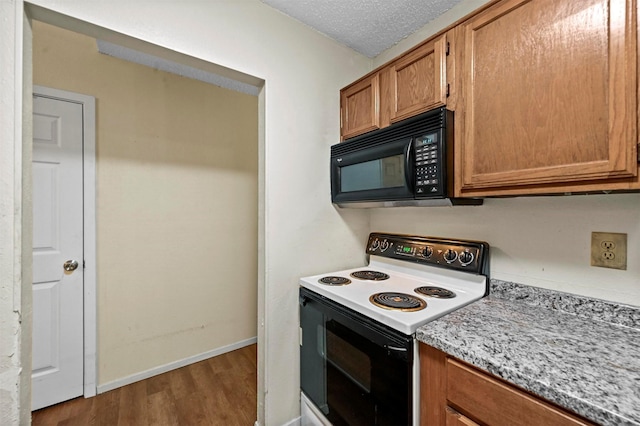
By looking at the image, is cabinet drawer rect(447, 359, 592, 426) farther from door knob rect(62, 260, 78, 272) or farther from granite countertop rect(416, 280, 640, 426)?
door knob rect(62, 260, 78, 272)

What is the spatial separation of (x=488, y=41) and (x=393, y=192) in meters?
0.70

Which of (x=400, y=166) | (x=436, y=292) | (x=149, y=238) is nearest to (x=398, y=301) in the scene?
A: (x=436, y=292)

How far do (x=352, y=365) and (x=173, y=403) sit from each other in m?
1.43

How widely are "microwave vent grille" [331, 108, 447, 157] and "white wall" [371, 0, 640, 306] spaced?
0.52 m

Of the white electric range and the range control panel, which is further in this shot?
the range control panel


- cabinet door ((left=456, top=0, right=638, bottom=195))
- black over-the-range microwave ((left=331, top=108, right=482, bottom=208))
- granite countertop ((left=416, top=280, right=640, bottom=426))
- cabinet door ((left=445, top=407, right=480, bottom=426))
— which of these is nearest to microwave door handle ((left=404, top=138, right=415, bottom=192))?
black over-the-range microwave ((left=331, top=108, right=482, bottom=208))

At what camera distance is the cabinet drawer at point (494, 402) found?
25.5 inches

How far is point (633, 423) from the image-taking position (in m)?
0.52

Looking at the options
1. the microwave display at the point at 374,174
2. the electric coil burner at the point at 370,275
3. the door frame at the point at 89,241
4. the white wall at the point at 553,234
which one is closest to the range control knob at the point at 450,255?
the white wall at the point at 553,234

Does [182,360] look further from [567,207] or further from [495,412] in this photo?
[567,207]

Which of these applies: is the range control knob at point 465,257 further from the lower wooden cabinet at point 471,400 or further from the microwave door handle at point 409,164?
the lower wooden cabinet at point 471,400

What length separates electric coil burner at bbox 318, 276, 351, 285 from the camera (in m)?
1.46

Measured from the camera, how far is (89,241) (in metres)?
1.83

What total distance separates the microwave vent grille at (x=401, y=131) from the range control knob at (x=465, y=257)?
647 mm
